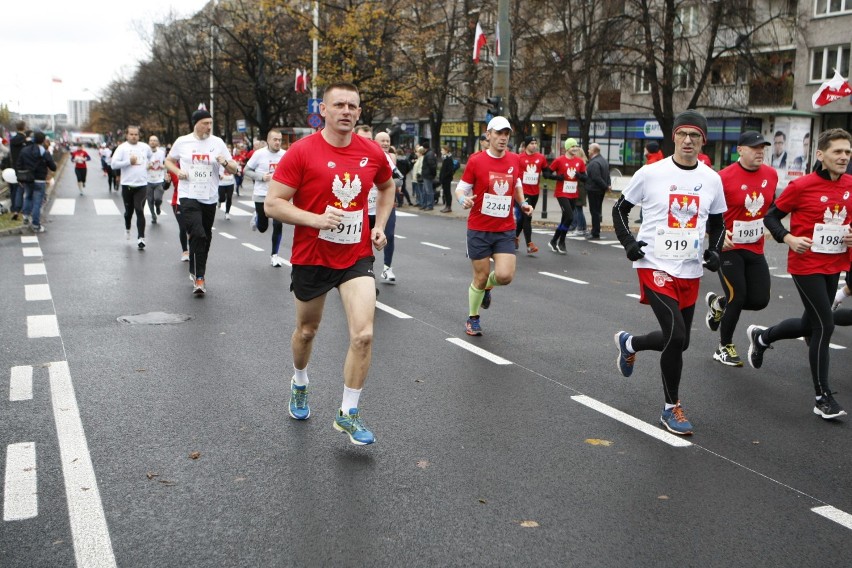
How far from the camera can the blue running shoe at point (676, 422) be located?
215 inches

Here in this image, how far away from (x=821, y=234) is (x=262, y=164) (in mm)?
8815

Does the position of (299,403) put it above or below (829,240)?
below

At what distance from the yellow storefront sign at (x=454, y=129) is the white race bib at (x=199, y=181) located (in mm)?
58684

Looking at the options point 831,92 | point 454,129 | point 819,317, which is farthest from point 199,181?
point 454,129

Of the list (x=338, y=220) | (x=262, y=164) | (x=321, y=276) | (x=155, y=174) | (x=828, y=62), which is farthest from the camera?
(x=828, y=62)

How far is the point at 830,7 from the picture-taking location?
42.1 metres

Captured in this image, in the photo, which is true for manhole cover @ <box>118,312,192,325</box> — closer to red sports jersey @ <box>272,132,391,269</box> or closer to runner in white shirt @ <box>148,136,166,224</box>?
red sports jersey @ <box>272,132,391,269</box>

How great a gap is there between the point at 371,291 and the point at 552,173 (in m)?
13.0

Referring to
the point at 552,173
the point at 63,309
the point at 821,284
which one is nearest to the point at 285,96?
the point at 552,173

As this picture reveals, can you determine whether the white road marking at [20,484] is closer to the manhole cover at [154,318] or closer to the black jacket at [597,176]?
the manhole cover at [154,318]

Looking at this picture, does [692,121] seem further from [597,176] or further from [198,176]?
[597,176]

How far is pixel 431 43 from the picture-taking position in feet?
141

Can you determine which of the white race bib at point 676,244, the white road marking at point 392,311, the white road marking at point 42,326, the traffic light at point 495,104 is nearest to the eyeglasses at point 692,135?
the white race bib at point 676,244

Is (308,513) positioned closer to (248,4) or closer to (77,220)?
(77,220)
